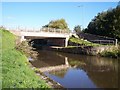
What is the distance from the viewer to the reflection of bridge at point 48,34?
45.9 m

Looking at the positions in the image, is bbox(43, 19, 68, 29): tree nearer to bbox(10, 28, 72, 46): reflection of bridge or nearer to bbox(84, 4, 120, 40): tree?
bbox(10, 28, 72, 46): reflection of bridge

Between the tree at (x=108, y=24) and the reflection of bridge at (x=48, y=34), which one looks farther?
the tree at (x=108, y=24)

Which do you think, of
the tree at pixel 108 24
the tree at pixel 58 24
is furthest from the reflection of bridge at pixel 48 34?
the tree at pixel 58 24

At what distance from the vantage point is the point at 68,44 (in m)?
55.1

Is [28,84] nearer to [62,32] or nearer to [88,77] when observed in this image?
[88,77]

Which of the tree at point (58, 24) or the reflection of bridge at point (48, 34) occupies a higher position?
the tree at point (58, 24)

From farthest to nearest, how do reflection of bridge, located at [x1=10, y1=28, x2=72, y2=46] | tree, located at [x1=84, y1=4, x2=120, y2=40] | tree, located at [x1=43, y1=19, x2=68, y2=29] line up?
1. tree, located at [x1=43, y1=19, x2=68, y2=29]
2. tree, located at [x1=84, y1=4, x2=120, y2=40]
3. reflection of bridge, located at [x1=10, y1=28, x2=72, y2=46]

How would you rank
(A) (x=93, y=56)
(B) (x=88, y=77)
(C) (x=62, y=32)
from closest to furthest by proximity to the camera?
(B) (x=88, y=77), (A) (x=93, y=56), (C) (x=62, y=32)

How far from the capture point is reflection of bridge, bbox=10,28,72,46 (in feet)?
151

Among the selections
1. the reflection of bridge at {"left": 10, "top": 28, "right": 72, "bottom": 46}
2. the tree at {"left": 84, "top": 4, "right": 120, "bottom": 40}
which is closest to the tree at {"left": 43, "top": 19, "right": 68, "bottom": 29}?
the reflection of bridge at {"left": 10, "top": 28, "right": 72, "bottom": 46}

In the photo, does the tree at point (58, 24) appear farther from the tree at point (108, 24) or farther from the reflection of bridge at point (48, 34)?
the tree at point (108, 24)

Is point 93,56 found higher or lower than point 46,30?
lower

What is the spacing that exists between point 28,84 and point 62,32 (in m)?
43.5

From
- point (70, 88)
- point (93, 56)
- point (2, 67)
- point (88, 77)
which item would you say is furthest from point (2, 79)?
point (93, 56)
